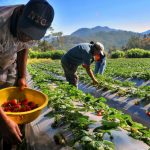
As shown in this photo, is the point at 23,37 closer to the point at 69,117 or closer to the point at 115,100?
the point at 69,117

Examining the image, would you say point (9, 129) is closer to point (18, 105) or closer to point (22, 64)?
point (18, 105)

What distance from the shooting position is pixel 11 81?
4340 millimetres

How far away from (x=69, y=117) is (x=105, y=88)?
16.7 ft

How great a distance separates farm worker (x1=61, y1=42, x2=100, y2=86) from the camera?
8062 millimetres

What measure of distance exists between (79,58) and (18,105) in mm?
5098

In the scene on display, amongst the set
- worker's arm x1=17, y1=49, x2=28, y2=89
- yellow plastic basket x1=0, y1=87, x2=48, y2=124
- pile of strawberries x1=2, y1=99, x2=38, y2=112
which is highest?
worker's arm x1=17, y1=49, x2=28, y2=89

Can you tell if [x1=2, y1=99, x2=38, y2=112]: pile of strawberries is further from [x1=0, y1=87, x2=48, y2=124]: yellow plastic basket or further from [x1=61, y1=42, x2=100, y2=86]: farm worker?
[x1=61, y1=42, x2=100, y2=86]: farm worker

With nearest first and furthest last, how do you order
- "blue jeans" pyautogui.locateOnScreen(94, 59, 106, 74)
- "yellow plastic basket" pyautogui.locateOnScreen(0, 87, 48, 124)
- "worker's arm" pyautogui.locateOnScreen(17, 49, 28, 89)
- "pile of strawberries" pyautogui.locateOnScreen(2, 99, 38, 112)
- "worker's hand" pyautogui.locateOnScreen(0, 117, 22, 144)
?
"worker's hand" pyautogui.locateOnScreen(0, 117, 22, 144) → "pile of strawberries" pyautogui.locateOnScreen(2, 99, 38, 112) → "yellow plastic basket" pyautogui.locateOnScreen(0, 87, 48, 124) → "worker's arm" pyautogui.locateOnScreen(17, 49, 28, 89) → "blue jeans" pyautogui.locateOnScreen(94, 59, 106, 74)

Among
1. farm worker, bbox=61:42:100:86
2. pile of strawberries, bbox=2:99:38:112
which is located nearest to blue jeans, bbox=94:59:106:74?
farm worker, bbox=61:42:100:86

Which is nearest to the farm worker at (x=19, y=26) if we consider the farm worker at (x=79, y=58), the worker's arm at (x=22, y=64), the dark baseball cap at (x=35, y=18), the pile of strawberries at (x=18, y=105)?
the dark baseball cap at (x=35, y=18)

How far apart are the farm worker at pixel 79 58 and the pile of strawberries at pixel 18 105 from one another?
4242 millimetres

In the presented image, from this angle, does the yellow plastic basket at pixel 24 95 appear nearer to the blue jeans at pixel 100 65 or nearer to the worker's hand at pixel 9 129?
the worker's hand at pixel 9 129

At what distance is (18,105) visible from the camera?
12.0 ft

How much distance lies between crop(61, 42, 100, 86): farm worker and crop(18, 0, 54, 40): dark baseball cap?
4842 millimetres
